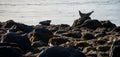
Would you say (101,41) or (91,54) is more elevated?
(91,54)

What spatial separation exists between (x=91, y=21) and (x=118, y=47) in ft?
36.6

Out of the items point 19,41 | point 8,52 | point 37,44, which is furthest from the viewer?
point 37,44

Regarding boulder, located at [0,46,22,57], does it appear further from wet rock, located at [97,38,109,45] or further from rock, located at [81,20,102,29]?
rock, located at [81,20,102,29]

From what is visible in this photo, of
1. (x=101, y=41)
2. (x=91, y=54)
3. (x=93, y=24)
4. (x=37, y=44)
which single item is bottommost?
(x=93, y=24)

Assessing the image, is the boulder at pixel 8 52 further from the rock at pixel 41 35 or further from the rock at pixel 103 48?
the rock at pixel 41 35

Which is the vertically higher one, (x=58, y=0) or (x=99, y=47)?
(x=99, y=47)

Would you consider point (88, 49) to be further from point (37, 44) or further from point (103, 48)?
point (37, 44)

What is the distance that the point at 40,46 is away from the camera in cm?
1586

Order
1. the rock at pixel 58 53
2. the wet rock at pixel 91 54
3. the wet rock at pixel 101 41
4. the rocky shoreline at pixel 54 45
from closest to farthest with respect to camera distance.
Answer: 1. the rock at pixel 58 53
2. the rocky shoreline at pixel 54 45
3. the wet rock at pixel 91 54
4. the wet rock at pixel 101 41

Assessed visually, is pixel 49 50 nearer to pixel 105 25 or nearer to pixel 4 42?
pixel 4 42

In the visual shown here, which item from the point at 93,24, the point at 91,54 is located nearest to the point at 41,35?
the point at 91,54

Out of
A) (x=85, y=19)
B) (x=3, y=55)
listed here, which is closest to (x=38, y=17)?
(x=85, y=19)

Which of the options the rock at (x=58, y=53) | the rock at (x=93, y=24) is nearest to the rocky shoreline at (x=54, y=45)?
the rock at (x=58, y=53)

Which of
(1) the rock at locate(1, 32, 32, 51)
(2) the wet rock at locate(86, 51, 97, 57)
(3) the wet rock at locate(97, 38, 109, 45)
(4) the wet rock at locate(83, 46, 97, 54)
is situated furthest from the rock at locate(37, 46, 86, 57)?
(3) the wet rock at locate(97, 38, 109, 45)
